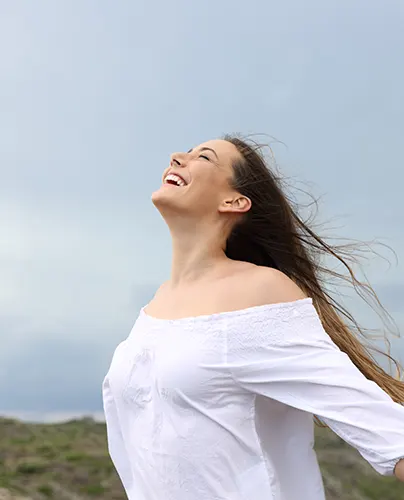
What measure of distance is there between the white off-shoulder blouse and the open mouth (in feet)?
1.97

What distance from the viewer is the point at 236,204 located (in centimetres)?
298

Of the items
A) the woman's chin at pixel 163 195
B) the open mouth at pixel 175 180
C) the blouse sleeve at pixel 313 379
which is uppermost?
the open mouth at pixel 175 180

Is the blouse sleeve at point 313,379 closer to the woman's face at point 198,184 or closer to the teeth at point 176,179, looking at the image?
the woman's face at point 198,184

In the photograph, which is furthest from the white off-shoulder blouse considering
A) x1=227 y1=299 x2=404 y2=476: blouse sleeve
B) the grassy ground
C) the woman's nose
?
the grassy ground

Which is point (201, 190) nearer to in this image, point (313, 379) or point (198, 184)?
point (198, 184)

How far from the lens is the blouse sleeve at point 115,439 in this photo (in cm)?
288

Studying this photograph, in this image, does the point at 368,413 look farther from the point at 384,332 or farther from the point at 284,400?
the point at 384,332

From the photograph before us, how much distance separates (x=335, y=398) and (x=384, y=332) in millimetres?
1003

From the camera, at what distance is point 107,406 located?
2.98 metres

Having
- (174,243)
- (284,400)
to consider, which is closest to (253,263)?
(174,243)

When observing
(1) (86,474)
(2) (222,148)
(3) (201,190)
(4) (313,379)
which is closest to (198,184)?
(3) (201,190)

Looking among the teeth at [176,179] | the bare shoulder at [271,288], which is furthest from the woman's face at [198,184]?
the bare shoulder at [271,288]

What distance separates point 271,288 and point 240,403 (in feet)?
1.44

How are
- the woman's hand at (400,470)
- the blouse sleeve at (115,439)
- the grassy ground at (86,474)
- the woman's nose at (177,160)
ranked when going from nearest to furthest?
the woman's hand at (400,470) < the blouse sleeve at (115,439) < the woman's nose at (177,160) < the grassy ground at (86,474)
